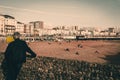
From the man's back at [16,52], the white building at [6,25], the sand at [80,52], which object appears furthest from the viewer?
the white building at [6,25]

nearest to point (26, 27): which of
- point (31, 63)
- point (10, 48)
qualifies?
point (31, 63)

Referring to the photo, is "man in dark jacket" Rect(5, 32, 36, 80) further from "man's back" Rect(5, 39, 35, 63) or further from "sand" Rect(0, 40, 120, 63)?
"sand" Rect(0, 40, 120, 63)

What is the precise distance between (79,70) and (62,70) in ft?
3.77

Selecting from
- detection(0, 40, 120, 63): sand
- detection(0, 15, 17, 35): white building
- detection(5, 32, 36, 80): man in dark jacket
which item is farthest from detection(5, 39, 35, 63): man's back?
detection(0, 15, 17, 35): white building

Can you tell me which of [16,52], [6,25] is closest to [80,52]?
[16,52]

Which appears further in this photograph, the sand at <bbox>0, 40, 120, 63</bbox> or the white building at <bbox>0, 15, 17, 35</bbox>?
the white building at <bbox>0, 15, 17, 35</bbox>

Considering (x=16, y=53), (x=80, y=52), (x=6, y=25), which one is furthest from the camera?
(x=6, y=25)

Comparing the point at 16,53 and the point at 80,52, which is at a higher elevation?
the point at 16,53

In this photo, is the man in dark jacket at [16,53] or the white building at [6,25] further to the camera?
the white building at [6,25]

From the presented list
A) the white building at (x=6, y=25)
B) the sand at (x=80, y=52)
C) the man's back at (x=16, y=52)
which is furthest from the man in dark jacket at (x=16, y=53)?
the white building at (x=6, y=25)

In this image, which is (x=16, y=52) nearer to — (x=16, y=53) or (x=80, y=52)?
(x=16, y=53)

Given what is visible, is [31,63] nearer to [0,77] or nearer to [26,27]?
[0,77]

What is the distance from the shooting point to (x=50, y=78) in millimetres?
13742

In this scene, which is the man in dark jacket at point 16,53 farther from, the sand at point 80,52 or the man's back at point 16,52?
the sand at point 80,52
